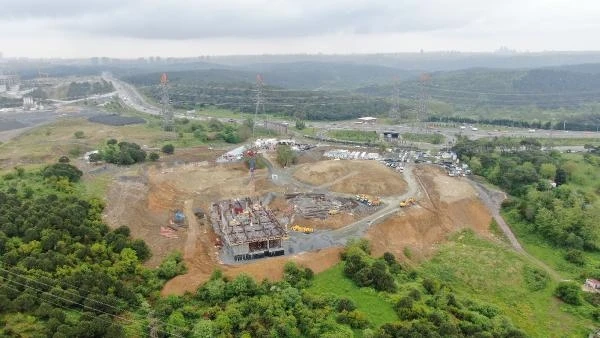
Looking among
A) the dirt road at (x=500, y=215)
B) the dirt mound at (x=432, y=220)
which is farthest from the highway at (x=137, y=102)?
the dirt road at (x=500, y=215)

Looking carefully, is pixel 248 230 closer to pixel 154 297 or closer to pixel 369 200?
pixel 154 297

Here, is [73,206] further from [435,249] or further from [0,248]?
[435,249]

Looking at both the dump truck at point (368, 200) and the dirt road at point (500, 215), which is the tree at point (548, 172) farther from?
the dump truck at point (368, 200)

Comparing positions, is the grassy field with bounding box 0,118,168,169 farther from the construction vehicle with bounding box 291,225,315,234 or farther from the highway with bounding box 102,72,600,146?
the highway with bounding box 102,72,600,146

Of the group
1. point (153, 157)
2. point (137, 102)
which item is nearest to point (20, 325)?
point (153, 157)

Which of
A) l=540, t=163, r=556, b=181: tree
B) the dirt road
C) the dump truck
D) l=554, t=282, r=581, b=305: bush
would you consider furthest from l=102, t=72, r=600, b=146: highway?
l=554, t=282, r=581, b=305: bush

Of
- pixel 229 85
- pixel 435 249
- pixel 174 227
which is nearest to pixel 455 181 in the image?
pixel 435 249
